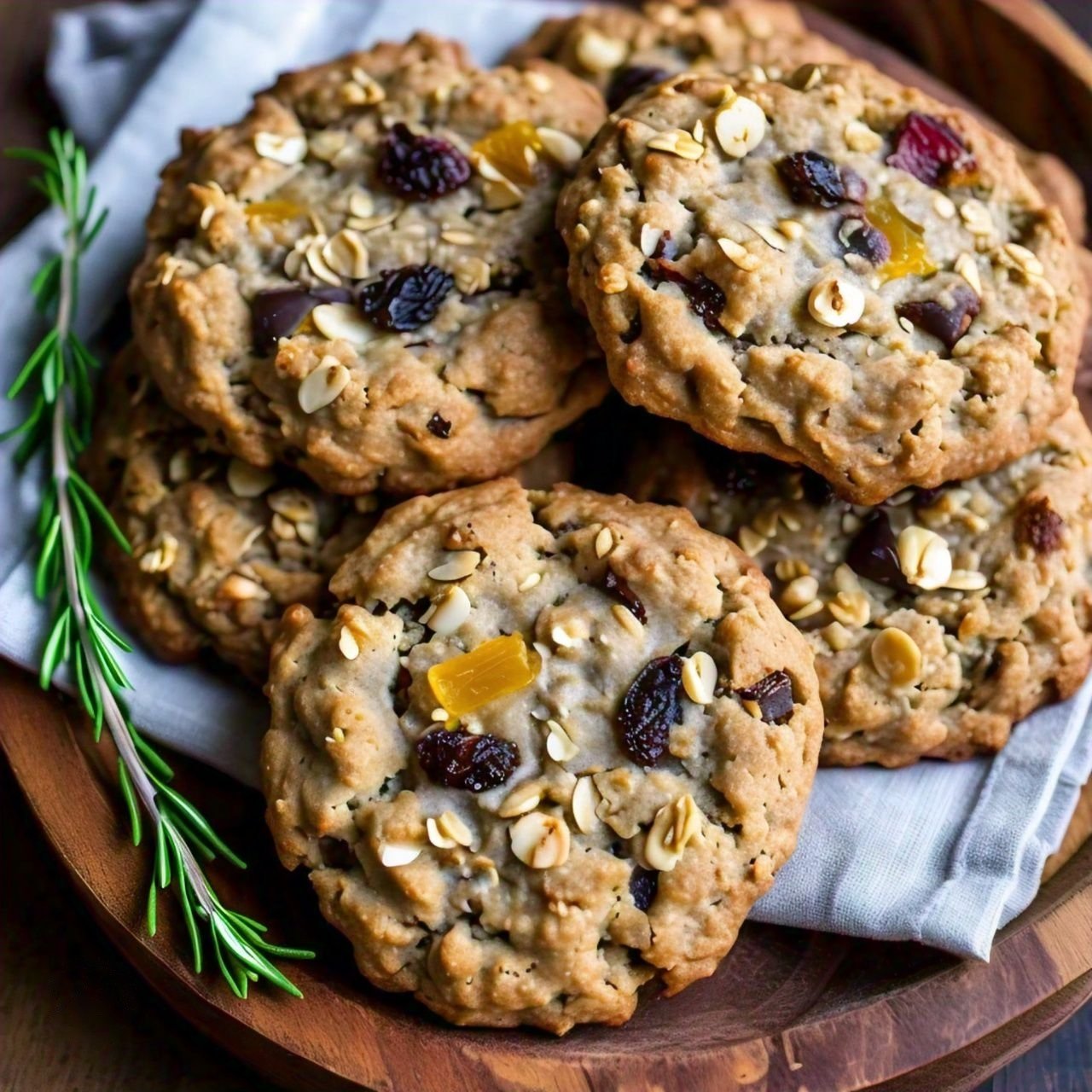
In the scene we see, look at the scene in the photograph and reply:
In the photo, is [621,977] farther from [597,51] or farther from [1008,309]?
[597,51]

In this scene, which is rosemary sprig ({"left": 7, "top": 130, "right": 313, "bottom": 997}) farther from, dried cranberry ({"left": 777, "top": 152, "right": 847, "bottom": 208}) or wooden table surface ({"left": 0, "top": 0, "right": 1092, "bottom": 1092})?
dried cranberry ({"left": 777, "top": 152, "right": 847, "bottom": 208})

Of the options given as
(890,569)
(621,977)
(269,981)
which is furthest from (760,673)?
(269,981)

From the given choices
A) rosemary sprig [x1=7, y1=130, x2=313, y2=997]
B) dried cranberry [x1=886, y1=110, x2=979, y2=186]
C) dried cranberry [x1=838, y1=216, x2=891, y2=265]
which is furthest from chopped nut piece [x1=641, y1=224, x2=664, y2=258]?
rosemary sprig [x1=7, y1=130, x2=313, y2=997]

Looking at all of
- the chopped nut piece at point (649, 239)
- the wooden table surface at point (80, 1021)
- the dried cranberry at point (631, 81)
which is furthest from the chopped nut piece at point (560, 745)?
the dried cranberry at point (631, 81)

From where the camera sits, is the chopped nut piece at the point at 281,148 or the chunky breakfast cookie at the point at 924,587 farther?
A: the chopped nut piece at the point at 281,148

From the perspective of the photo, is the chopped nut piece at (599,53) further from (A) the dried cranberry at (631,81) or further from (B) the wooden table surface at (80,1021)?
(B) the wooden table surface at (80,1021)

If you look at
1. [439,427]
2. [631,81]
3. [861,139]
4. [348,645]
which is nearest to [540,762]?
[348,645]
